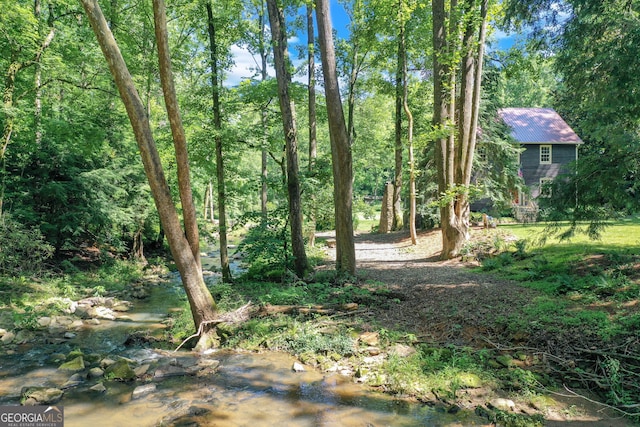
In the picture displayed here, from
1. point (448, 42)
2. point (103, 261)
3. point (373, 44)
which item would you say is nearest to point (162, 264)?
point (103, 261)

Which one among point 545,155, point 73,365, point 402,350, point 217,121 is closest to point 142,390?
point 73,365

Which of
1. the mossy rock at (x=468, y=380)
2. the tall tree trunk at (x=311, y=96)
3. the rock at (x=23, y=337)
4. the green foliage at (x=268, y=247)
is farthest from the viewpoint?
the tall tree trunk at (x=311, y=96)

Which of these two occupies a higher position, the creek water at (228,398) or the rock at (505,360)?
the rock at (505,360)

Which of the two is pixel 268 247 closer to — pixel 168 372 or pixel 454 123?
pixel 168 372

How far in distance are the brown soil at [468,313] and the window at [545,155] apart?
20.1 meters

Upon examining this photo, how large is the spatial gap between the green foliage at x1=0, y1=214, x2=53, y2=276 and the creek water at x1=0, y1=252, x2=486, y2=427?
4.60 meters

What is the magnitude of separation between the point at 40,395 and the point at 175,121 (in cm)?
426

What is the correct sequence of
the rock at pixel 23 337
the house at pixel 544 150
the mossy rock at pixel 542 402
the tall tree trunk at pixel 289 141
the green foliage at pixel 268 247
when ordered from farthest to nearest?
1. the house at pixel 544 150
2. the green foliage at pixel 268 247
3. the tall tree trunk at pixel 289 141
4. the rock at pixel 23 337
5. the mossy rock at pixel 542 402

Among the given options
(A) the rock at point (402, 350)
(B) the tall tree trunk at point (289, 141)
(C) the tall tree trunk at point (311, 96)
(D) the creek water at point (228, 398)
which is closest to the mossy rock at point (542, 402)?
(D) the creek water at point (228, 398)

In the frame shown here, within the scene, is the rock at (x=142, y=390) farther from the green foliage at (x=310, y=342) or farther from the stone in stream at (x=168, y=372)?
the green foliage at (x=310, y=342)

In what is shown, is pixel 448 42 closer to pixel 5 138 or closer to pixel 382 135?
pixel 5 138

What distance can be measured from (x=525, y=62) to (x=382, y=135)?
2046 cm

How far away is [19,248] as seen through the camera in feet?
35.4

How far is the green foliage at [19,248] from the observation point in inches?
408
